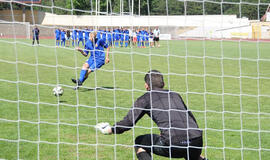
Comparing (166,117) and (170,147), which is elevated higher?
(166,117)

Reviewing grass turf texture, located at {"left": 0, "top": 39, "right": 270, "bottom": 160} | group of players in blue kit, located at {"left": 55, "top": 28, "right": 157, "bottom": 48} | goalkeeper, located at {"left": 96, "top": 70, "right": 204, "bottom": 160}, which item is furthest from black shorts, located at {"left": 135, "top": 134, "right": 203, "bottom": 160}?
group of players in blue kit, located at {"left": 55, "top": 28, "right": 157, "bottom": 48}

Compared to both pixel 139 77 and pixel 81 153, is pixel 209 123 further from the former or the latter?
pixel 139 77

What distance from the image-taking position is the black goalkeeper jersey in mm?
4051

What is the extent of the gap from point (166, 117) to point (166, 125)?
0.09 metres

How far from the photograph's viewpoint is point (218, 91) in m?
10.8

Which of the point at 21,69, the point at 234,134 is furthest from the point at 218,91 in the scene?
the point at 21,69

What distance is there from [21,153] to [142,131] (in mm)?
2082

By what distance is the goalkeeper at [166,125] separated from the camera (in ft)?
13.3

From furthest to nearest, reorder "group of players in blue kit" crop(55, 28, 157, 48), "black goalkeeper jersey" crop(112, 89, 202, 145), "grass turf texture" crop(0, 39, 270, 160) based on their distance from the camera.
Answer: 1. "group of players in blue kit" crop(55, 28, 157, 48)
2. "grass turf texture" crop(0, 39, 270, 160)
3. "black goalkeeper jersey" crop(112, 89, 202, 145)

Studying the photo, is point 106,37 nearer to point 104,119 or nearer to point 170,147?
point 104,119

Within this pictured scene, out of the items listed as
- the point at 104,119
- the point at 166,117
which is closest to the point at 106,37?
the point at 104,119

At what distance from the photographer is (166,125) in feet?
13.3

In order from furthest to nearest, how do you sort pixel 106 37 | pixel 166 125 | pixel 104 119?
pixel 106 37
pixel 104 119
pixel 166 125

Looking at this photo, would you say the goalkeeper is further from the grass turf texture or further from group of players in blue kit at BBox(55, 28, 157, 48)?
group of players in blue kit at BBox(55, 28, 157, 48)
